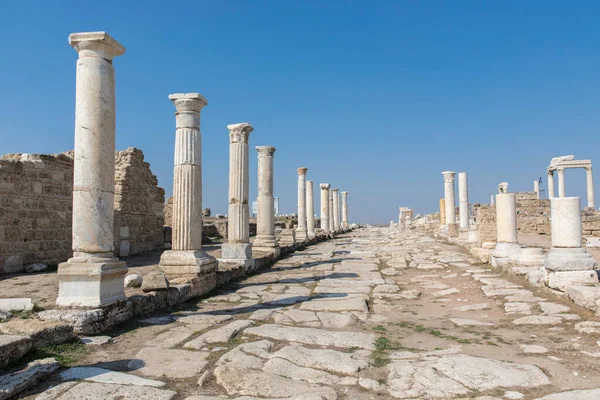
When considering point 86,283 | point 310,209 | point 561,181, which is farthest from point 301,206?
point 561,181

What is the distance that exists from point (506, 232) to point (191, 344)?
8.47 meters

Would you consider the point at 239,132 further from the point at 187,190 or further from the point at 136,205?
the point at 136,205

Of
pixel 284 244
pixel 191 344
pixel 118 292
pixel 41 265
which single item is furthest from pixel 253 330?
pixel 284 244

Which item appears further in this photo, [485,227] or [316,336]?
[485,227]

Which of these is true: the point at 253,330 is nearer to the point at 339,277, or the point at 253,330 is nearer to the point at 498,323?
the point at 498,323

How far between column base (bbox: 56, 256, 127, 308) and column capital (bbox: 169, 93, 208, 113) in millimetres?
3617

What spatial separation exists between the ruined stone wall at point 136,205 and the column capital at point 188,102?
258 inches

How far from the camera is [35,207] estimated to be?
34.4ft

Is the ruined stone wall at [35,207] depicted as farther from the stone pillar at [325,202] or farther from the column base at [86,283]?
the stone pillar at [325,202]

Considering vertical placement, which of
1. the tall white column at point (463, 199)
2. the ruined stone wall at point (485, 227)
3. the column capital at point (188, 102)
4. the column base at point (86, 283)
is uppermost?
the column capital at point (188, 102)

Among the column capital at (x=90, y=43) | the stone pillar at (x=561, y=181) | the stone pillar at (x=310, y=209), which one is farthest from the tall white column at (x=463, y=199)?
the column capital at (x=90, y=43)

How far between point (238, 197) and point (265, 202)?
301 centimetres

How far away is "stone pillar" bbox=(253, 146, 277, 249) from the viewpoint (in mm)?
13273

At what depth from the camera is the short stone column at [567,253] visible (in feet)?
22.5
